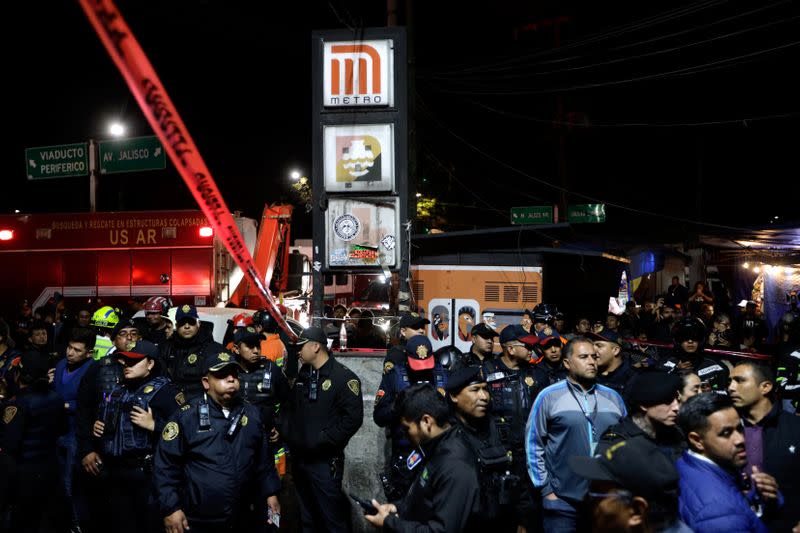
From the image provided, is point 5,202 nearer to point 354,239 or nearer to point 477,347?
point 354,239

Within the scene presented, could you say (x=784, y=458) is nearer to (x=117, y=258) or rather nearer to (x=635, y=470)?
(x=635, y=470)

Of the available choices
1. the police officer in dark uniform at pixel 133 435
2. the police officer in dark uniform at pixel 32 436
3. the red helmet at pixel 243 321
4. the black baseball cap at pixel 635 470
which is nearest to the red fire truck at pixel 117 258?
the red helmet at pixel 243 321

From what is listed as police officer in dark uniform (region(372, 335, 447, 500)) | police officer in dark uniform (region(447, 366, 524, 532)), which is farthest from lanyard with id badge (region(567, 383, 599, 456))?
police officer in dark uniform (region(372, 335, 447, 500))

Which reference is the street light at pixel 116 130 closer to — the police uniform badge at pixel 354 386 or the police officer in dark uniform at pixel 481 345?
the police officer in dark uniform at pixel 481 345

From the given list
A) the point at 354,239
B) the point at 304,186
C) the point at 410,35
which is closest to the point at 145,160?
the point at 410,35

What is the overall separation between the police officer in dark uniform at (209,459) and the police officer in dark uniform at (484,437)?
66.0 inches

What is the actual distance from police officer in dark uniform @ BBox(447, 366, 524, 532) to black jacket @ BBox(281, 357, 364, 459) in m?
1.51

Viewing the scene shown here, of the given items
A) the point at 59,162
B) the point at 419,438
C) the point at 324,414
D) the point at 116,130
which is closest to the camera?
the point at 419,438

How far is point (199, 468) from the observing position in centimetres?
453

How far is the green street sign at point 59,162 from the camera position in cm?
1745

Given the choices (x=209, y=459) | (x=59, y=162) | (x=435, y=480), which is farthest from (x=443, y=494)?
(x=59, y=162)

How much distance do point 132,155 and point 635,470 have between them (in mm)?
16922

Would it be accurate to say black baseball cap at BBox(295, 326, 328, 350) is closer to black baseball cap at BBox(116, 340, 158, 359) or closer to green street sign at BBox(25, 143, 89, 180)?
black baseball cap at BBox(116, 340, 158, 359)

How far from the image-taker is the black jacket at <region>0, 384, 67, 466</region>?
562cm
